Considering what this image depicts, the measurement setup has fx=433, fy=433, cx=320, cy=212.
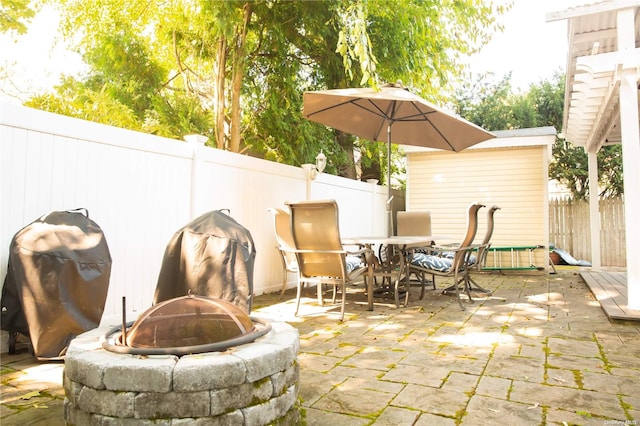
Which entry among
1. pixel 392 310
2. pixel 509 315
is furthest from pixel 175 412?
pixel 509 315

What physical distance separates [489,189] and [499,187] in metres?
0.20

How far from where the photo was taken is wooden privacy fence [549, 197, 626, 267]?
1055 centimetres

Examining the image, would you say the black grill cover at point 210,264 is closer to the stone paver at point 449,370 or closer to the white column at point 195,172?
the stone paver at point 449,370

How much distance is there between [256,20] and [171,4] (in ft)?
4.67

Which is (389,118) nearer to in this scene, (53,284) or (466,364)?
(466,364)

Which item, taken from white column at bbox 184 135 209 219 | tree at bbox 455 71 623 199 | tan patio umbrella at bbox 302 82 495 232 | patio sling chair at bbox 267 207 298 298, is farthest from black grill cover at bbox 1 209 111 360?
tree at bbox 455 71 623 199

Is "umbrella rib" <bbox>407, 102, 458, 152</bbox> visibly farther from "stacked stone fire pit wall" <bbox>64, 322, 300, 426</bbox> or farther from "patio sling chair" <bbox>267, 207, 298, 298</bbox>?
"stacked stone fire pit wall" <bbox>64, 322, 300, 426</bbox>

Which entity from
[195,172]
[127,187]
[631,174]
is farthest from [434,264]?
[127,187]

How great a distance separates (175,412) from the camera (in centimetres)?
154

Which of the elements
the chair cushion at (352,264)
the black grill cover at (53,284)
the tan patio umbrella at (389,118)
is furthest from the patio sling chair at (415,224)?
the black grill cover at (53,284)

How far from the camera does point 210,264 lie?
318 centimetres

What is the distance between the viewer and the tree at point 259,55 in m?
7.01

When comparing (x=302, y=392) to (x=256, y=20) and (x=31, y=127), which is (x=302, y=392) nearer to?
(x=31, y=127)

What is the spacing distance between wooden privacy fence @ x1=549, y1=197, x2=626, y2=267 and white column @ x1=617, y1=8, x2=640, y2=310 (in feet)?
24.9
